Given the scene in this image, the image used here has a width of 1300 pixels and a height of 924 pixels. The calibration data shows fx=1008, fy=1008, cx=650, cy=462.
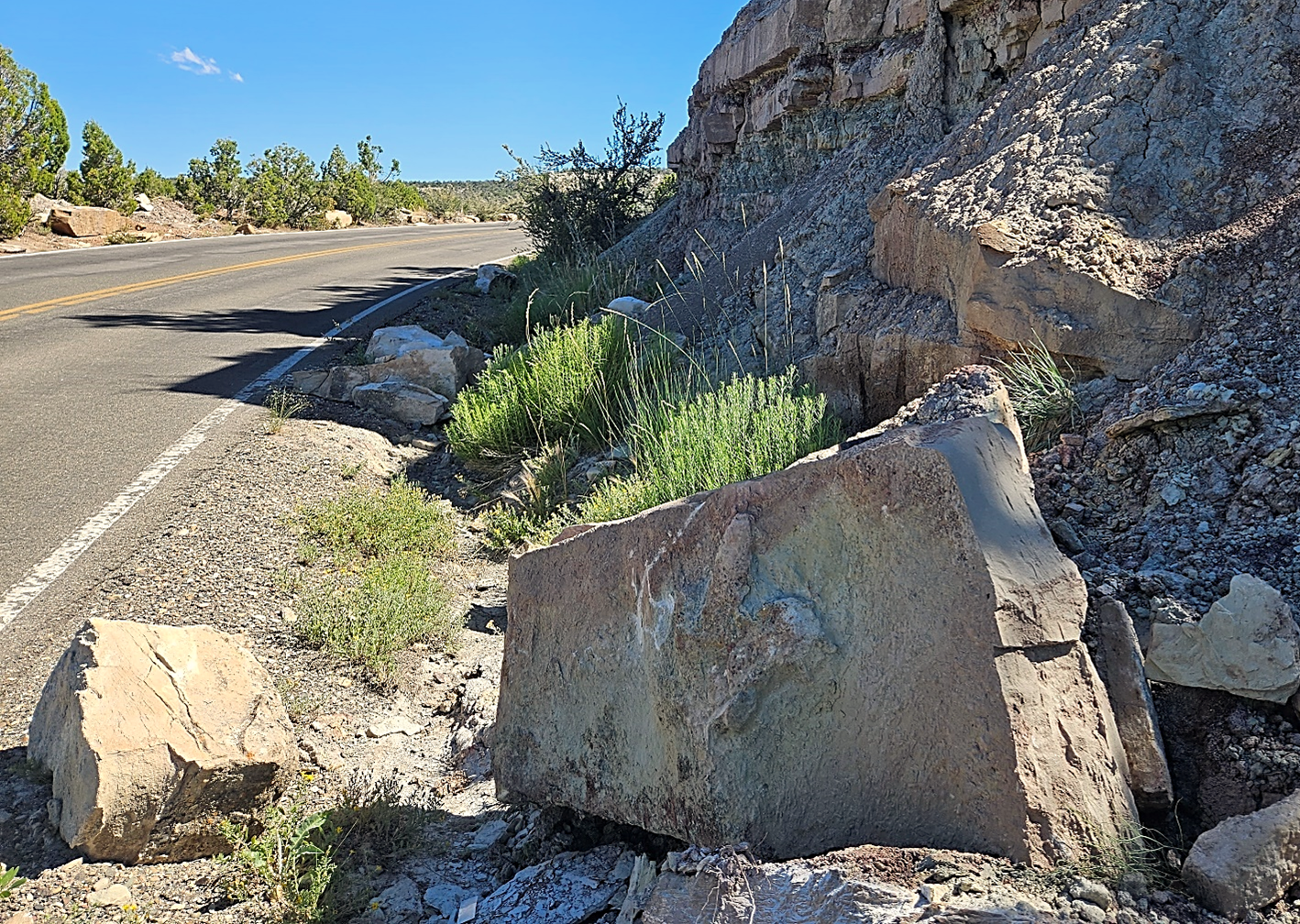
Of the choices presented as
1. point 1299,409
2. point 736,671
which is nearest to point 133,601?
point 736,671

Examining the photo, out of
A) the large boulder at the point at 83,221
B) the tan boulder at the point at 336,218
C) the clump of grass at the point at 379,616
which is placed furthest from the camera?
the tan boulder at the point at 336,218

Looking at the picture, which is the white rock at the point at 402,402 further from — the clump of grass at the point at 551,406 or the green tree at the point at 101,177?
the green tree at the point at 101,177

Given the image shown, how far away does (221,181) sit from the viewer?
91.5 ft

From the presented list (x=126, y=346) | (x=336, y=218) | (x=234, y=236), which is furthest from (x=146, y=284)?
(x=336, y=218)

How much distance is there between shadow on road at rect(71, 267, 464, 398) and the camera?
827 centimetres

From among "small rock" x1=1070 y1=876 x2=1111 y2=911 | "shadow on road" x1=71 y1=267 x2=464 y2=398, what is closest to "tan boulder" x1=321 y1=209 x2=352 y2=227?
"shadow on road" x1=71 y1=267 x2=464 y2=398

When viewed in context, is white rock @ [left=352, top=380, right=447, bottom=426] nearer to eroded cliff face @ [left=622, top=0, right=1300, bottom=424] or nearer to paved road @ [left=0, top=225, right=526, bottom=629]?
paved road @ [left=0, top=225, right=526, bottom=629]

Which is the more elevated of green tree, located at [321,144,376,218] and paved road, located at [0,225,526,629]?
green tree, located at [321,144,376,218]

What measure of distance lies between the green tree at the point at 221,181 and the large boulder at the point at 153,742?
88.1 feet

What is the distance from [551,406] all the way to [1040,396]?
356cm

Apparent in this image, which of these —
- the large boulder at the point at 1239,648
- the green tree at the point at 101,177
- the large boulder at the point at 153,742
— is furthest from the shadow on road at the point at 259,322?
Answer: the green tree at the point at 101,177

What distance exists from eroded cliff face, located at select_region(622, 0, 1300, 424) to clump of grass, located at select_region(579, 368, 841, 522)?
24.7 inches

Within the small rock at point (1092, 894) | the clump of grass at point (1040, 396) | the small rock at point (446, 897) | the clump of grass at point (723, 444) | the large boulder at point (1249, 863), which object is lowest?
the small rock at point (446, 897)

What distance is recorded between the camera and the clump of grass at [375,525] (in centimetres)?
547
